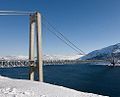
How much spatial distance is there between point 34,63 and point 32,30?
3.94 meters

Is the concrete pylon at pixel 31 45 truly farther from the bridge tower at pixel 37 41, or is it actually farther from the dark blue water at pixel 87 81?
the dark blue water at pixel 87 81

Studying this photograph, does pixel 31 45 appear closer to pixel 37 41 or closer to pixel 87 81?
pixel 37 41

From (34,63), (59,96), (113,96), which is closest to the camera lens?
(59,96)

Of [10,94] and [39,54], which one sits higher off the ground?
[39,54]

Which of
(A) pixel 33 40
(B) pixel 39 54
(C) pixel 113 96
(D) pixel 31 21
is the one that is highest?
(D) pixel 31 21

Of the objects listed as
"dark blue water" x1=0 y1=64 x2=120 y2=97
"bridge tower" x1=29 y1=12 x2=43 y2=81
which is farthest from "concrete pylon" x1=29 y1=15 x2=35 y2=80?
"dark blue water" x1=0 y1=64 x2=120 y2=97

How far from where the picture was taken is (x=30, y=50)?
27.4 m

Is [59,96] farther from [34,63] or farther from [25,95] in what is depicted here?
[34,63]

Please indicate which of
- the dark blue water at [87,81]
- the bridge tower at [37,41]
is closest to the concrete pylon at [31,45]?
the bridge tower at [37,41]

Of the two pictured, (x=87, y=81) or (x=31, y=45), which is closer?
(x=31, y=45)

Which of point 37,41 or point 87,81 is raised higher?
point 37,41

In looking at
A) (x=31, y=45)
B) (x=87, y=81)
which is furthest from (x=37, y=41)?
(x=87, y=81)

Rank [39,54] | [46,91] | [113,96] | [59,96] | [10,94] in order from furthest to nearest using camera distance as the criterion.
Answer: [113,96], [39,54], [46,91], [59,96], [10,94]

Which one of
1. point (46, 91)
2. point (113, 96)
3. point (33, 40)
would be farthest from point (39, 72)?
point (113, 96)
